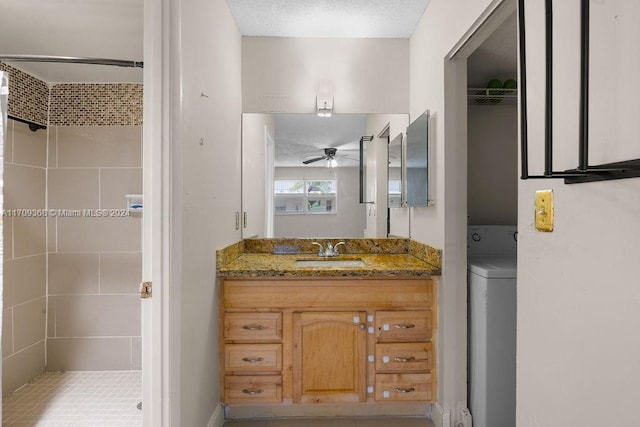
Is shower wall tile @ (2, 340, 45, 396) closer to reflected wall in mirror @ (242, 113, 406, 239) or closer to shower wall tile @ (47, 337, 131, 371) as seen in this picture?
shower wall tile @ (47, 337, 131, 371)

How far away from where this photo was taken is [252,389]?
205 centimetres

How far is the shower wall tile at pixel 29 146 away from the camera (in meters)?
2.32

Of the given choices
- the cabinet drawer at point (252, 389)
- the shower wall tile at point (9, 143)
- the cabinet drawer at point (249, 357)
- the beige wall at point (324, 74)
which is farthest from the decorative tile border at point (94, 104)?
the cabinet drawer at point (252, 389)

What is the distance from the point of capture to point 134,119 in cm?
257

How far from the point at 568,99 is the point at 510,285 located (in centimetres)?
107

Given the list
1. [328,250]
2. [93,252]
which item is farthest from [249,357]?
[93,252]

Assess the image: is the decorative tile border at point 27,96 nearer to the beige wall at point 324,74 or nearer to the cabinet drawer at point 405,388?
the beige wall at point 324,74

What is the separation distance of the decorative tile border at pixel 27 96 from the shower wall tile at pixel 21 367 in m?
1.47

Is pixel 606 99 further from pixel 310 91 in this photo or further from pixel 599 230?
pixel 310 91

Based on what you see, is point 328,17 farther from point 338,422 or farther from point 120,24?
point 338,422

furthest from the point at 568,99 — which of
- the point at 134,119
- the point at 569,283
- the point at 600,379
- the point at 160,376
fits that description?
the point at 134,119

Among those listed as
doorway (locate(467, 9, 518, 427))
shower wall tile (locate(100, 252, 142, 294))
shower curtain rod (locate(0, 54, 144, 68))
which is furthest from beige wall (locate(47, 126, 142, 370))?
doorway (locate(467, 9, 518, 427))

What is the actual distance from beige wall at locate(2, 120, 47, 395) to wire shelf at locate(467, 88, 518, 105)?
2.79 metres

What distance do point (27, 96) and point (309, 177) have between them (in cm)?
184
